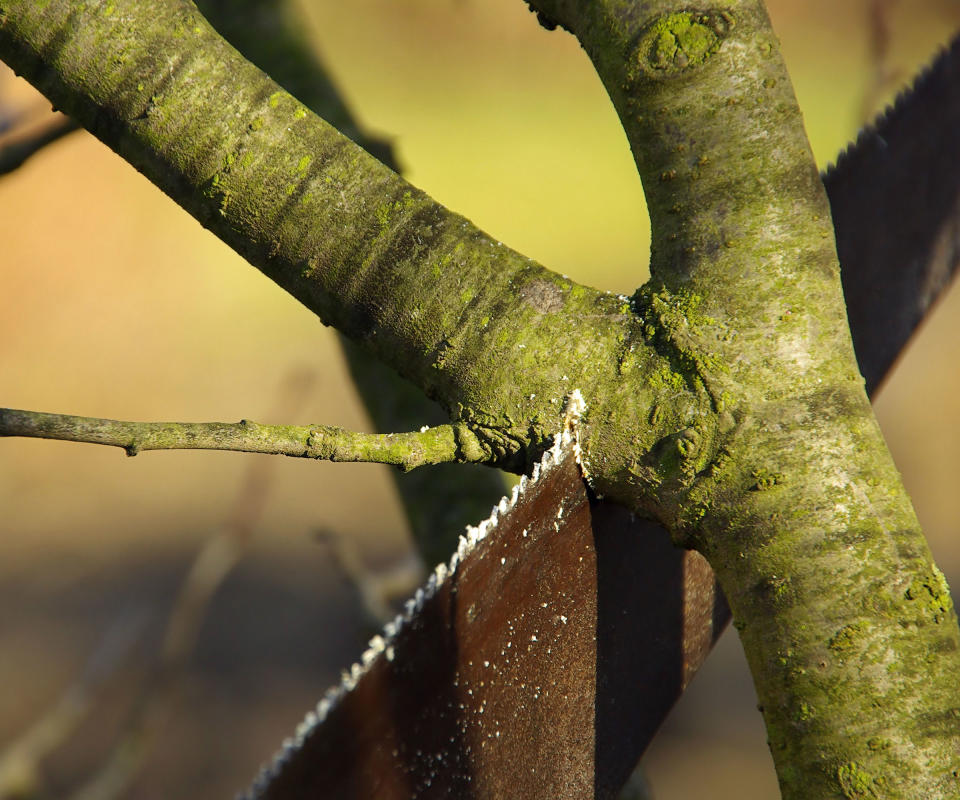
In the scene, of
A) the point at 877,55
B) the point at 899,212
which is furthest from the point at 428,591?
the point at 877,55

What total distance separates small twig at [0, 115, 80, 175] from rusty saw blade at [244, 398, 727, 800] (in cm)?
69

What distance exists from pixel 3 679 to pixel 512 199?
2.70m

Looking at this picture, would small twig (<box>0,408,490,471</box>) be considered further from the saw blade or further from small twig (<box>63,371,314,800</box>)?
small twig (<box>63,371,314,800</box>)

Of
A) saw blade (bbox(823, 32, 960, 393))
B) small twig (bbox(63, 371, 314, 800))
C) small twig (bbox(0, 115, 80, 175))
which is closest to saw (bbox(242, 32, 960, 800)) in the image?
saw blade (bbox(823, 32, 960, 393))

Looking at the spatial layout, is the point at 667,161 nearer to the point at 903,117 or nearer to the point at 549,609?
the point at 549,609

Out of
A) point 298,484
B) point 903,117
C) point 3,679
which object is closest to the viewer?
point 903,117

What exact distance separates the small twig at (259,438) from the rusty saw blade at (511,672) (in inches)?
1.9

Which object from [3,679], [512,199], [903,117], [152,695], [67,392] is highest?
[512,199]

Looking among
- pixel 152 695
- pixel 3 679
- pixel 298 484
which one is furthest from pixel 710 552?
pixel 298 484

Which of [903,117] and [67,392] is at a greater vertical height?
[903,117]

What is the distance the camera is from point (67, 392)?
379cm

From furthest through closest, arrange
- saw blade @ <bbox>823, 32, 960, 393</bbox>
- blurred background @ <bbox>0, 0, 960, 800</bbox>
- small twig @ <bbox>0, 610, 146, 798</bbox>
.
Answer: blurred background @ <bbox>0, 0, 960, 800</bbox>
small twig @ <bbox>0, 610, 146, 798</bbox>
saw blade @ <bbox>823, 32, 960, 393</bbox>

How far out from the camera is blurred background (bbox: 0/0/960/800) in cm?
265

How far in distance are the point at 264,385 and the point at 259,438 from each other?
365 cm
